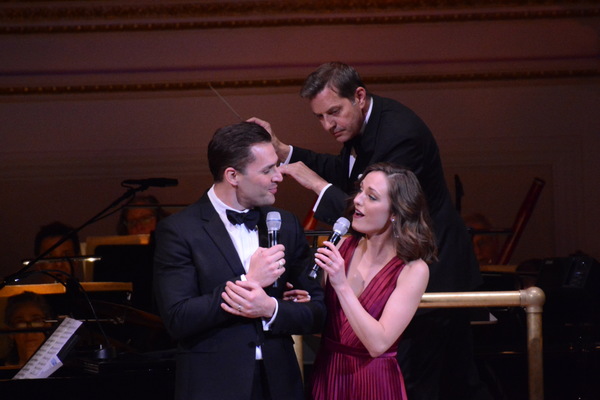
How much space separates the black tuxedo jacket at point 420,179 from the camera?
3010 millimetres

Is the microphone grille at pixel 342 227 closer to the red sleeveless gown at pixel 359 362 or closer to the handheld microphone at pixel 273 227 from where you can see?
the handheld microphone at pixel 273 227

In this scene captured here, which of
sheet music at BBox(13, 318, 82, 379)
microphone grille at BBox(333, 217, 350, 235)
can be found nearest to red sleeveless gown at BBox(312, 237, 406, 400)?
microphone grille at BBox(333, 217, 350, 235)

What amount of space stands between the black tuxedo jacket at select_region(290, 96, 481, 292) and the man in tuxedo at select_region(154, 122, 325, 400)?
17.4 inches

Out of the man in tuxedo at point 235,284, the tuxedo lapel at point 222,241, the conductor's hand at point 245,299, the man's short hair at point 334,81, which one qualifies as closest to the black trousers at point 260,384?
the man in tuxedo at point 235,284

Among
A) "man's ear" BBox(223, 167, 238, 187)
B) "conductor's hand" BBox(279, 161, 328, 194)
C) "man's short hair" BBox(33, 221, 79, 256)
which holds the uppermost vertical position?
"conductor's hand" BBox(279, 161, 328, 194)

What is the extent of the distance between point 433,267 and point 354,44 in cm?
309

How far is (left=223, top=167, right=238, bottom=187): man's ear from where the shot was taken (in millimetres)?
2578

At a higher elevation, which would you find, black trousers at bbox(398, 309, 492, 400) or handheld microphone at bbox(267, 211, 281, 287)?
handheld microphone at bbox(267, 211, 281, 287)

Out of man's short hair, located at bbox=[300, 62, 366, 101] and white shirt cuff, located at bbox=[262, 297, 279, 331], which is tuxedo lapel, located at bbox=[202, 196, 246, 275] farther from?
man's short hair, located at bbox=[300, 62, 366, 101]

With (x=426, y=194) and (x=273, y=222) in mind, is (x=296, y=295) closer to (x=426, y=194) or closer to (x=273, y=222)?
(x=273, y=222)

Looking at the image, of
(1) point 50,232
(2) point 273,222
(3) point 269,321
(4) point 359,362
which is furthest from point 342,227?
Result: (1) point 50,232

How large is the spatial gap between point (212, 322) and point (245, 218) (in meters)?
0.34

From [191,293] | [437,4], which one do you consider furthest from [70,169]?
[191,293]

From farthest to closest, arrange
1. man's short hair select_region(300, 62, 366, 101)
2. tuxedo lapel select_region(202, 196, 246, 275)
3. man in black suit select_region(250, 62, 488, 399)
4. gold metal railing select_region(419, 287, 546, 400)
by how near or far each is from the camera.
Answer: man's short hair select_region(300, 62, 366, 101) < man in black suit select_region(250, 62, 488, 399) < gold metal railing select_region(419, 287, 546, 400) < tuxedo lapel select_region(202, 196, 246, 275)
